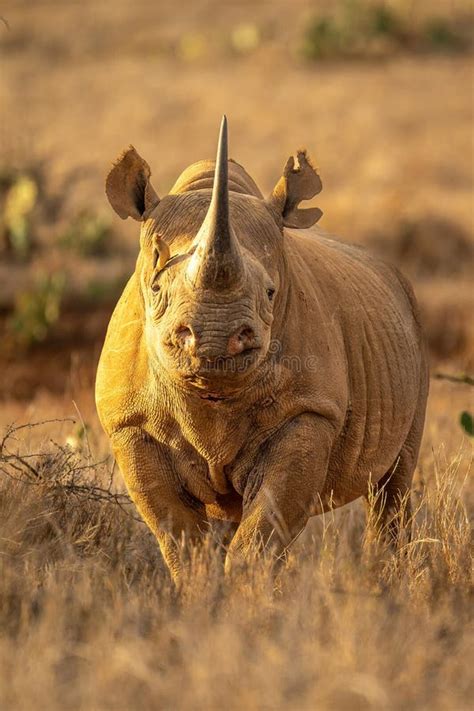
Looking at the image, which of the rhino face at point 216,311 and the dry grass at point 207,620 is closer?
the dry grass at point 207,620

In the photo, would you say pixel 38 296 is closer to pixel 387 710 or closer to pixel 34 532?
pixel 34 532

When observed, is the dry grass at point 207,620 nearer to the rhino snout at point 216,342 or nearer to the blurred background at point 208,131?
the rhino snout at point 216,342

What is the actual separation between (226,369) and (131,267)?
11133 mm

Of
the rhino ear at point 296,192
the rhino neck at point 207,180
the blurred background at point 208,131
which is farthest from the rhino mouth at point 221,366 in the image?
the blurred background at point 208,131

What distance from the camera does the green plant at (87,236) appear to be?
53.9ft

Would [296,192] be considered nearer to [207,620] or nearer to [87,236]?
[207,620]

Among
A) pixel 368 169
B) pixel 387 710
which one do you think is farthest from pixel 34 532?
pixel 368 169

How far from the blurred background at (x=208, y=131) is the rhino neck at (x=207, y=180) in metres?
3.03

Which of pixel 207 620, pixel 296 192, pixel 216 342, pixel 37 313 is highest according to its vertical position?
pixel 296 192

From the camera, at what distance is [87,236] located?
1644cm

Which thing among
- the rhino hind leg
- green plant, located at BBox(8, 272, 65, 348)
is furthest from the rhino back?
green plant, located at BBox(8, 272, 65, 348)

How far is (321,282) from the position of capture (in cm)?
628

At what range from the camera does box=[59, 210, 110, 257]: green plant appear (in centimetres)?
1644

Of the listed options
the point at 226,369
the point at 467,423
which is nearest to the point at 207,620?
the point at 226,369
